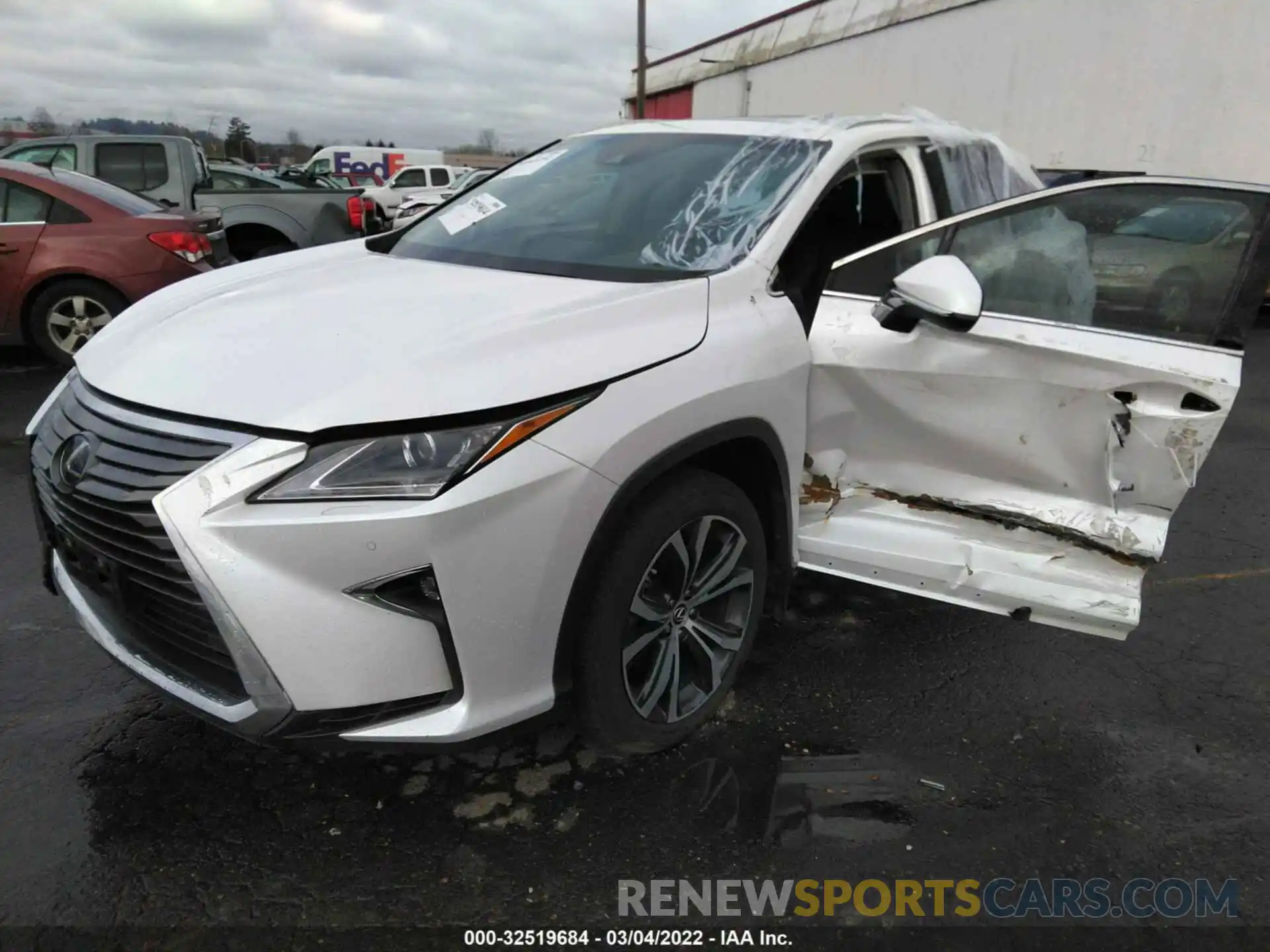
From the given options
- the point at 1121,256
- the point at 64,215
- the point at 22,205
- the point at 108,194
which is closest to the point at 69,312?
the point at 64,215

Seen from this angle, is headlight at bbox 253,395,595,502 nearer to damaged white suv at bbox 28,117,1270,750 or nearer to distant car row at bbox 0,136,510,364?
damaged white suv at bbox 28,117,1270,750

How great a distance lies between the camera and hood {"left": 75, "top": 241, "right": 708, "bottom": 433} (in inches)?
74.4

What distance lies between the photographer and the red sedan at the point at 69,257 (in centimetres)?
637

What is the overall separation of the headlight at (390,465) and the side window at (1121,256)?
187 cm

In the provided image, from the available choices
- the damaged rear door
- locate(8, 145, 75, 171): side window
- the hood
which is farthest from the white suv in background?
the damaged rear door

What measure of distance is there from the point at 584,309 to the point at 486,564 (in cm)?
77

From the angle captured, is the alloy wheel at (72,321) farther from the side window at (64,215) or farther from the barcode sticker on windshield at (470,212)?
the barcode sticker on windshield at (470,212)

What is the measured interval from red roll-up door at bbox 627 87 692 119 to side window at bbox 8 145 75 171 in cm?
2761

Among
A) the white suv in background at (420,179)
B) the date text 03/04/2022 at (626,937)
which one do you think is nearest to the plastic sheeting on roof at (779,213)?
the date text 03/04/2022 at (626,937)

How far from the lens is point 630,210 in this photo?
9.96 ft

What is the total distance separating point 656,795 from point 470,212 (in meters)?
2.26

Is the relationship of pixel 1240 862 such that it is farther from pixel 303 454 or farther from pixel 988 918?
pixel 303 454

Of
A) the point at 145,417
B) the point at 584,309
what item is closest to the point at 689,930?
the point at 584,309

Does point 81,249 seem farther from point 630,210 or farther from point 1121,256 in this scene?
point 1121,256
